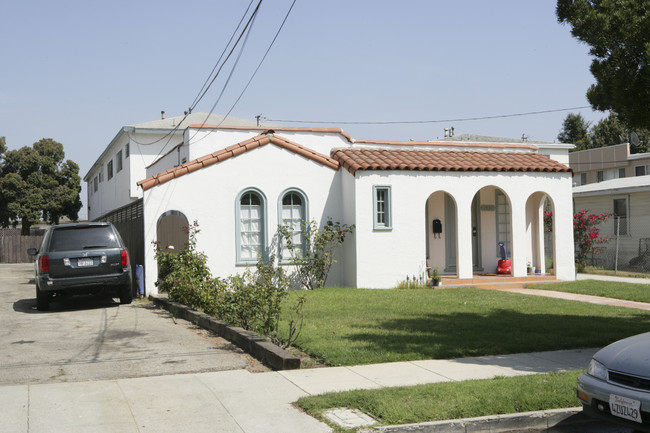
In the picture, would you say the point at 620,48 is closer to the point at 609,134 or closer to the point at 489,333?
the point at 489,333

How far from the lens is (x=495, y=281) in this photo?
60.4ft

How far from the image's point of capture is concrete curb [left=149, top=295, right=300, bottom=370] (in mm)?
7848

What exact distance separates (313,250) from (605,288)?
783cm

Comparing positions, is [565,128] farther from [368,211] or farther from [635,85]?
[635,85]

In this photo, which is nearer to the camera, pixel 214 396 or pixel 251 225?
pixel 214 396

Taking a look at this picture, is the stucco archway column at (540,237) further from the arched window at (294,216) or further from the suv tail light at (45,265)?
the suv tail light at (45,265)

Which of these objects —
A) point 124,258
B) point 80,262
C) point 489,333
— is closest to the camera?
point 489,333

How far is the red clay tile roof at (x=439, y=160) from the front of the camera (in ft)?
57.8

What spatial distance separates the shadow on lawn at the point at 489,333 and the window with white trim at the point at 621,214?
13.5m

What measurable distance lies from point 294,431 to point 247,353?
342cm

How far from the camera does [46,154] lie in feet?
152

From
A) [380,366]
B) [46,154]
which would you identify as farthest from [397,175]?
[46,154]

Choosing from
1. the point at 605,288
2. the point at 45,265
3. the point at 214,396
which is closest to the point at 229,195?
the point at 45,265

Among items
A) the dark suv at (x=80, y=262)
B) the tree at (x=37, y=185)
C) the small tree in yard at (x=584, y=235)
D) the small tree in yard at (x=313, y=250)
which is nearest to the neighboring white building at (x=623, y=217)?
the small tree in yard at (x=584, y=235)
